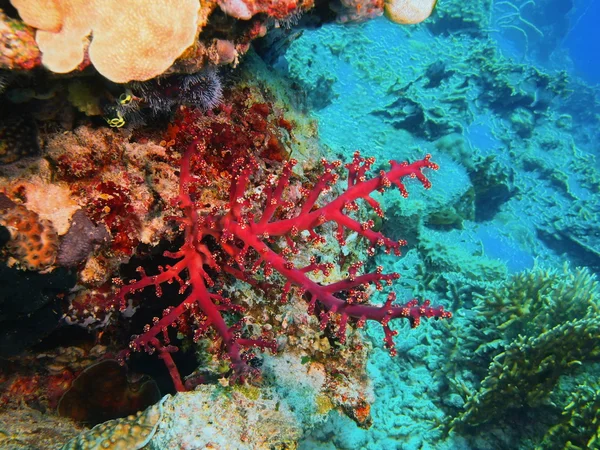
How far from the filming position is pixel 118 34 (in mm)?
1896

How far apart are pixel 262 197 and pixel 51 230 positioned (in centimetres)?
152

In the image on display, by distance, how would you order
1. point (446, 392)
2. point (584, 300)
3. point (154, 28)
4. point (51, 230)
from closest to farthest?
point (154, 28) → point (51, 230) → point (446, 392) → point (584, 300)

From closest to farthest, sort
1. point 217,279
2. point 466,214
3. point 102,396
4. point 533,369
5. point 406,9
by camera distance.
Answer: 1. point 102,396
2. point 217,279
3. point 406,9
4. point 533,369
5. point 466,214

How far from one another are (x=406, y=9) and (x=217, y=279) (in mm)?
2928

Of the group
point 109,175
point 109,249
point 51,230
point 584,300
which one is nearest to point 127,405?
point 109,249

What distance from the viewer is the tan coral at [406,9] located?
10.9ft

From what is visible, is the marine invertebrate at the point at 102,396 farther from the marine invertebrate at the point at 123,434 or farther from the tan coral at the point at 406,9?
the tan coral at the point at 406,9

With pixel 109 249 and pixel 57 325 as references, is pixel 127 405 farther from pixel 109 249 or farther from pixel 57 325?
pixel 109 249

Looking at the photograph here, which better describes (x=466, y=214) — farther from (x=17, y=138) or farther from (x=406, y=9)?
(x=17, y=138)

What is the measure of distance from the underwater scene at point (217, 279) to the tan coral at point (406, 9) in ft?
0.06

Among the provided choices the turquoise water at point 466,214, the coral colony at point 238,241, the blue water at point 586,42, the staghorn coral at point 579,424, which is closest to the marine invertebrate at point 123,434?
the coral colony at point 238,241

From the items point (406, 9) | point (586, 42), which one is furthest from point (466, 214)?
point (586, 42)

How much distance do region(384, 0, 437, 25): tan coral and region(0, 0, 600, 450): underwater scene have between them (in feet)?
0.06

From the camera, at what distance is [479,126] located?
36.1ft
